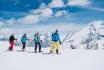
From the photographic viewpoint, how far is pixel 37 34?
111 feet

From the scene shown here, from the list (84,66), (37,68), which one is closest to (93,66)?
(84,66)

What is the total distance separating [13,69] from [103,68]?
626 centimetres

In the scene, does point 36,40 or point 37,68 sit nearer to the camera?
point 37,68

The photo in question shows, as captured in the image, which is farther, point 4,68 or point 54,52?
point 54,52

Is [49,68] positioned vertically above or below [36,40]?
below

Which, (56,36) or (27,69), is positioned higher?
(56,36)

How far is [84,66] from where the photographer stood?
22812mm

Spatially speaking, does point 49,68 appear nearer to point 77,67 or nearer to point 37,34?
point 77,67

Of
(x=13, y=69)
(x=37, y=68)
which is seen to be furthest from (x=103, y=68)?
(x=13, y=69)

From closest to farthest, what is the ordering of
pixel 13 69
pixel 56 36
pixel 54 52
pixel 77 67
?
1. pixel 13 69
2. pixel 77 67
3. pixel 56 36
4. pixel 54 52

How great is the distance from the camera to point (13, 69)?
20.8 metres

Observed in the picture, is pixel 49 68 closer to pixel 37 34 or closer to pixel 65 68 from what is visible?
pixel 65 68

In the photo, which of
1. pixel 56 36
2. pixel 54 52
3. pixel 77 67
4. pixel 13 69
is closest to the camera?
pixel 13 69

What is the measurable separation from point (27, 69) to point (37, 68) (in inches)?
37.3
